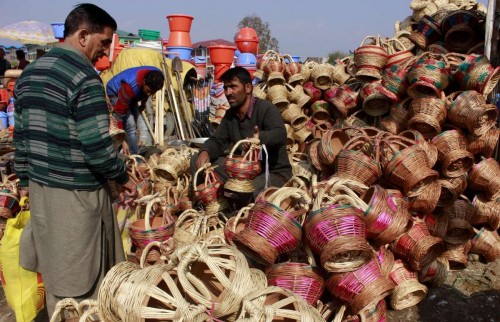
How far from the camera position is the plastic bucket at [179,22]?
29.3ft

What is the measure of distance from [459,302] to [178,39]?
7.72m

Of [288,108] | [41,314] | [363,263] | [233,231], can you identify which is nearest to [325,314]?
[363,263]

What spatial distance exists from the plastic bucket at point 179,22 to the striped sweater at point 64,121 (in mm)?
7346

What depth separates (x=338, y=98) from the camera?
14.7ft

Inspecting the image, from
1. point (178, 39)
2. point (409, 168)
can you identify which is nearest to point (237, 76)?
point (409, 168)

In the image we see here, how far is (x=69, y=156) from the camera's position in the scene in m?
2.02

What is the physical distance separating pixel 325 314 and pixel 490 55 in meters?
3.03

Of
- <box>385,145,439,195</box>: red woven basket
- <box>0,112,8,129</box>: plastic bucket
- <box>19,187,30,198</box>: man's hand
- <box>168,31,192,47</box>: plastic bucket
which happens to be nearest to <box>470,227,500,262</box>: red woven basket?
<box>385,145,439,195</box>: red woven basket

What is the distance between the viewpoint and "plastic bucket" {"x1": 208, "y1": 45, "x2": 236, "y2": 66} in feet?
27.2

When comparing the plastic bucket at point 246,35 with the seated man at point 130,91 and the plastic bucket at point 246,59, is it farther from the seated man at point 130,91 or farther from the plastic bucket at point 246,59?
the seated man at point 130,91

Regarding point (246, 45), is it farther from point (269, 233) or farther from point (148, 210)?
point (269, 233)

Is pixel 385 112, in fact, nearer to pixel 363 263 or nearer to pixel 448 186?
pixel 448 186

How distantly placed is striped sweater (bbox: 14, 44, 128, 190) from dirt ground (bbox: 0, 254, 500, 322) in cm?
138

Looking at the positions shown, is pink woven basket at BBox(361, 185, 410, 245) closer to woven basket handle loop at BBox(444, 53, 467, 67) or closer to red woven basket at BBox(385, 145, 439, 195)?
red woven basket at BBox(385, 145, 439, 195)
